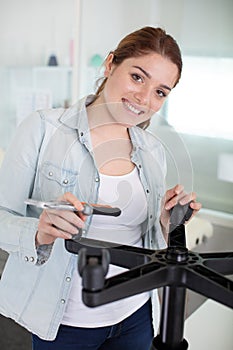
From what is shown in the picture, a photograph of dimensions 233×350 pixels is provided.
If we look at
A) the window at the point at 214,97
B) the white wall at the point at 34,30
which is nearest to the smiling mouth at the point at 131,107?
the window at the point at 214,97

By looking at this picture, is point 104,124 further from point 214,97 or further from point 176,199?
point 214,97

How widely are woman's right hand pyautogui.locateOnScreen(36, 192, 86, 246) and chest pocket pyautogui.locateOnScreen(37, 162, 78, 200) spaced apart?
0.05 m

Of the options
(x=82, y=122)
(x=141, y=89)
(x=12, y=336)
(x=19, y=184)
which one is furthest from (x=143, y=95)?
(x=12, y=336)

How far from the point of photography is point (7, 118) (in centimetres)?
261

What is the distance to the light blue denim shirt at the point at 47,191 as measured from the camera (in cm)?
74

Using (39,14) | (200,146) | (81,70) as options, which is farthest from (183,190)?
(39,14)

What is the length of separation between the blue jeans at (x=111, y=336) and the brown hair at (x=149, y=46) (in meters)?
0.42

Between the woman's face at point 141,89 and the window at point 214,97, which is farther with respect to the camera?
the window at point 214,97

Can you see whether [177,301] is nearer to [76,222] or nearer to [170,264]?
[170,264]

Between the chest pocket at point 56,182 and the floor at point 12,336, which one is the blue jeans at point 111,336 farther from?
the floor at point 12,336

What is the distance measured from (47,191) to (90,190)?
7 cm

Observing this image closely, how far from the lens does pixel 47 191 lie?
74 cm

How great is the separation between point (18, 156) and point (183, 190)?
1.04 ft

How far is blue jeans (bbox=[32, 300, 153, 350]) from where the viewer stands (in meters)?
0.90
